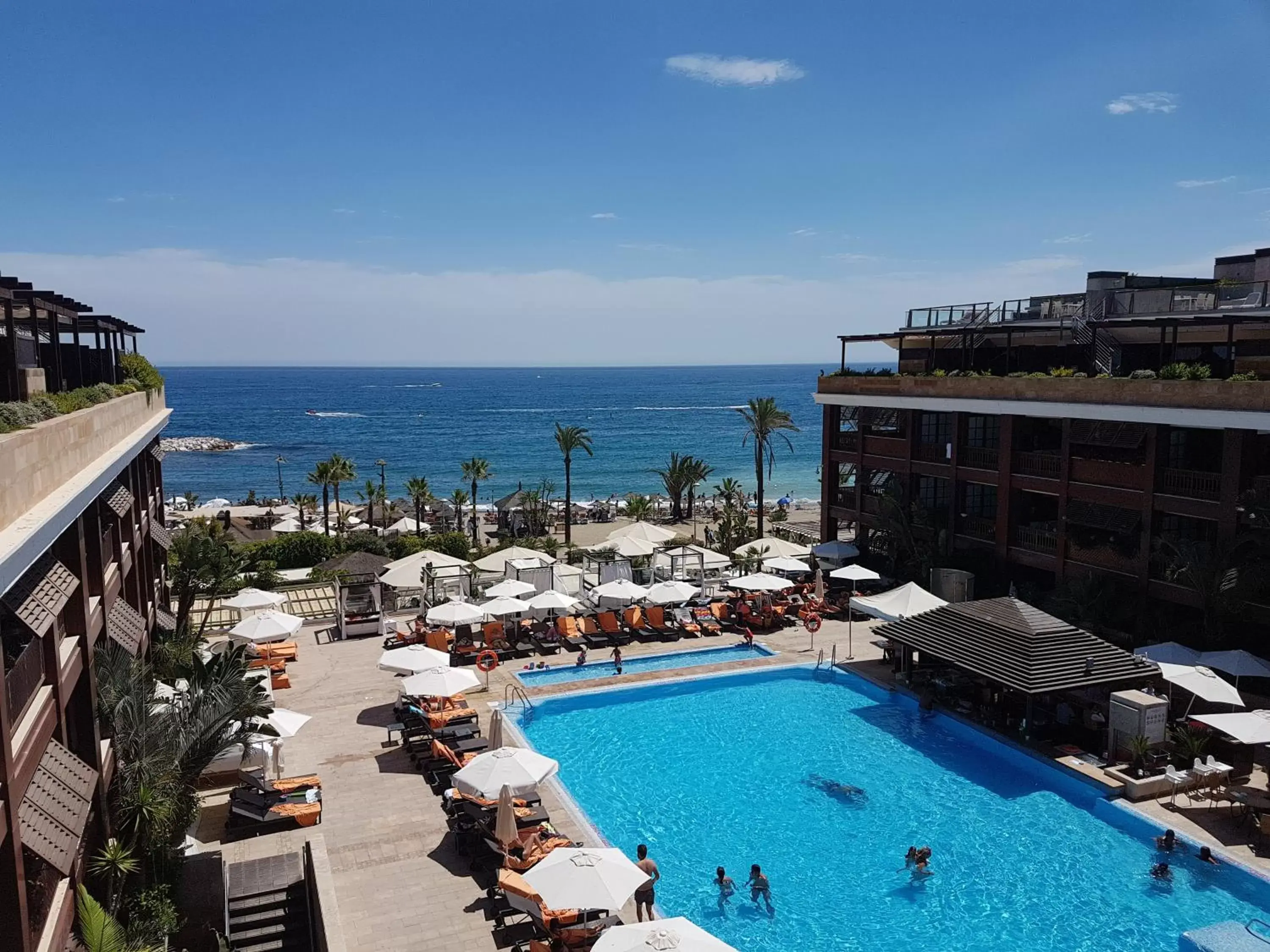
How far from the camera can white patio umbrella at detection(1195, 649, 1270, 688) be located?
20266 mm

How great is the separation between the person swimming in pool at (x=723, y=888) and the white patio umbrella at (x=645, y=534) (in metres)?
20.8

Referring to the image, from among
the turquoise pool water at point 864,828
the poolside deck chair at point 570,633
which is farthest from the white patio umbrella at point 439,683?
the poolside deck chair at point 570,633

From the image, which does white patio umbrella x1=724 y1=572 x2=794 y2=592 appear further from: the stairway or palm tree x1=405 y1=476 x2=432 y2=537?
palm tree x1=405 y1=476 x2=432 y2=537

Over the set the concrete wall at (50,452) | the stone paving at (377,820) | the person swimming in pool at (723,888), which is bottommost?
the person swimming in pool at (723,888)

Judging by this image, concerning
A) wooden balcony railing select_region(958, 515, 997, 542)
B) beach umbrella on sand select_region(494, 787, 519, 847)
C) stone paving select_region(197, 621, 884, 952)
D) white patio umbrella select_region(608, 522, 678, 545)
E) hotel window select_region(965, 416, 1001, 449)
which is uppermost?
hotel window select_region(965, 416, 1001, 449)

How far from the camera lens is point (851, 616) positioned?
99.2 feet

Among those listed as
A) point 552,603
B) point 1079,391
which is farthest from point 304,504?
point 1079,391

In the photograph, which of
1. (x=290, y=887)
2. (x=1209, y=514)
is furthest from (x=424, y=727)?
(x=1209, y=514)

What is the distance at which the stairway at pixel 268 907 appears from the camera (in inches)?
551

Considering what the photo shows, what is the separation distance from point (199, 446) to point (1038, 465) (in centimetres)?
12688

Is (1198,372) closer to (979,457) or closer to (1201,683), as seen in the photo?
(979,457)

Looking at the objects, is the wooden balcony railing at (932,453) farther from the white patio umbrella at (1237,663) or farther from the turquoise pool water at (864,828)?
the white patio umbrella at (1237,663)

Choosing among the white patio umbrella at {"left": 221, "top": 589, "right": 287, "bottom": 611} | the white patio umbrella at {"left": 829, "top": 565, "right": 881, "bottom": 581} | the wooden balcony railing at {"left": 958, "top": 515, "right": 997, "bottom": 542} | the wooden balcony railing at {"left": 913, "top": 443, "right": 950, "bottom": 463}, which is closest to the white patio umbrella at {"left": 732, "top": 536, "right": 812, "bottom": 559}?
the white patio umbrella at {"left": 829, "top": 565, "right": 881, "bottom": 581}

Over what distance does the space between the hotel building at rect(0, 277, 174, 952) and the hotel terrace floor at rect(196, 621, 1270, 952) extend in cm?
358
